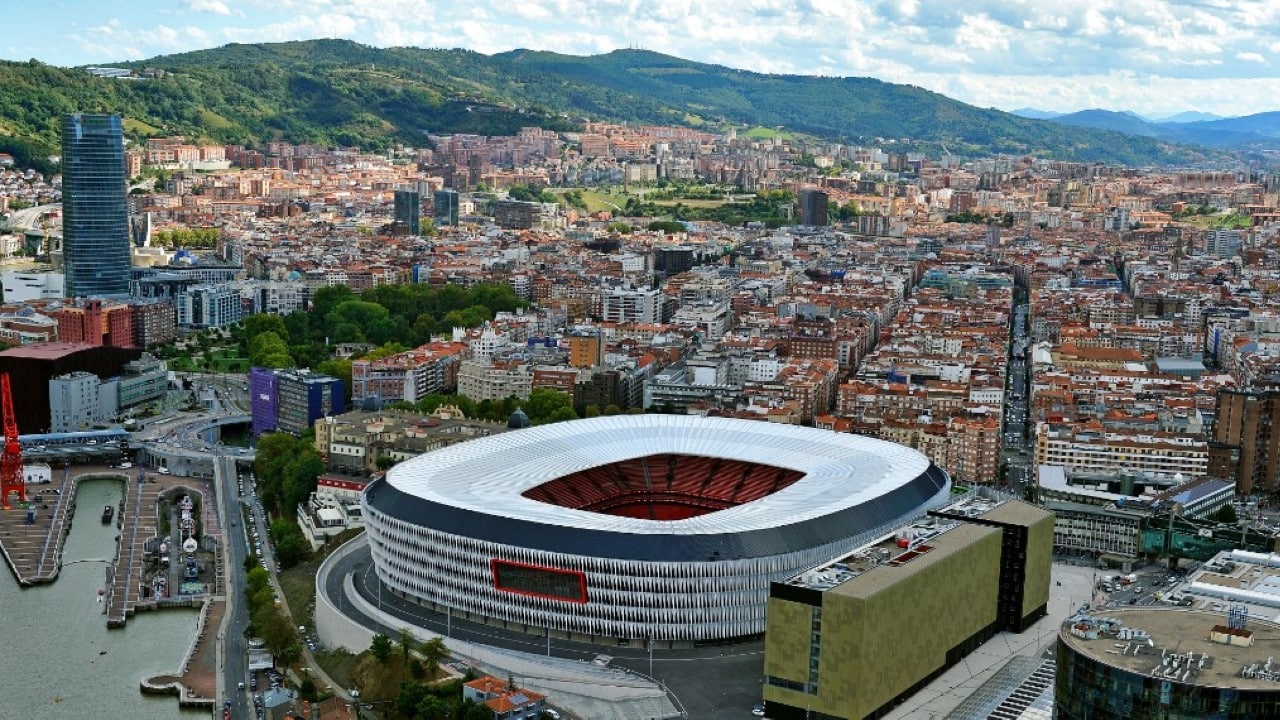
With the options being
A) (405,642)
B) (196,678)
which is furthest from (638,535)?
(196,678)

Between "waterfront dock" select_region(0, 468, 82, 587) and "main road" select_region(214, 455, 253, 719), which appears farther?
"waterfront dock" select_region(0, 468, 82, 587)

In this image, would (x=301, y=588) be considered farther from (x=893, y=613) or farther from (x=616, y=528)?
(x=893, y=613)

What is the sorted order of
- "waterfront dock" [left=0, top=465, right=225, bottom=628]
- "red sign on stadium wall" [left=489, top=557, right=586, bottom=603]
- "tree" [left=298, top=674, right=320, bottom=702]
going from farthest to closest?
"waterfront dock" [left=0, top=465, right=225, bottom=628], "red sign on stadium wall" [left=489, top=557, right=586, bottom=603], "tree" [left=298, top=674, right=320, bottom=702]

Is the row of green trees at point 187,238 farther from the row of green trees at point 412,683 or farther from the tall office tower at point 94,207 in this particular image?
the row of green trees at point 412,683

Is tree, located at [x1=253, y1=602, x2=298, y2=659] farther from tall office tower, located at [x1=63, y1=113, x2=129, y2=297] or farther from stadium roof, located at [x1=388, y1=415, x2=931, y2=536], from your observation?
tall office tower, located at [x1=63, y1=113, x2=129, y2=297]

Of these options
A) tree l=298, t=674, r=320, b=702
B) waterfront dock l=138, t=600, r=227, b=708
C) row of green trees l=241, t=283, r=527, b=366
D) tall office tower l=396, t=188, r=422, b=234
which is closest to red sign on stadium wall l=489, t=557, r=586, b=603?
tree l=298, t=674, r=320, b=702
